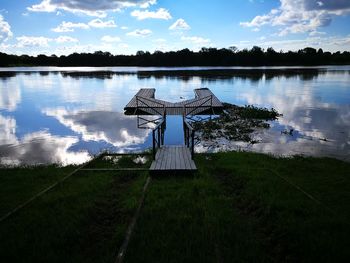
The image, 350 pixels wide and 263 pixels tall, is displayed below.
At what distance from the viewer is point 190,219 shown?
24.3ft

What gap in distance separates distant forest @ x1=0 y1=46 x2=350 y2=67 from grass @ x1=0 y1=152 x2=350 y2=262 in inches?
6190

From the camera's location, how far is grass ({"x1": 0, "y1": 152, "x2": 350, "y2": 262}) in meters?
6.02

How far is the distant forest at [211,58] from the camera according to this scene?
159 m

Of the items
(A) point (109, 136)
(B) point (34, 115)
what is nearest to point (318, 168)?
(A) point (109, 136)

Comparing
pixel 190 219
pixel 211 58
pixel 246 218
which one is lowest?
pixel 246 218

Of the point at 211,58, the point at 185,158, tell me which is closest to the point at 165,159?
the point at 185,158

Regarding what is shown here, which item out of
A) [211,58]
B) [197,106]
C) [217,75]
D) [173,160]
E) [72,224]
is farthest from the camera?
[211,58]

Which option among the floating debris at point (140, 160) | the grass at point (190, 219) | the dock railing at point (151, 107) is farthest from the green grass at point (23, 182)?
the dock railing at point (151, 107)

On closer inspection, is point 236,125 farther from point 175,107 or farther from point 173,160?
point 173,160

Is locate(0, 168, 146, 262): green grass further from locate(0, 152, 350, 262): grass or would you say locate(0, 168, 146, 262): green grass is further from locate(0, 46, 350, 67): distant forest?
locate(0, 46, 350, 67): distant forest

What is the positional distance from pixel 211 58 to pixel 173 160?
159m

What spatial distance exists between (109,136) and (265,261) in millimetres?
16049

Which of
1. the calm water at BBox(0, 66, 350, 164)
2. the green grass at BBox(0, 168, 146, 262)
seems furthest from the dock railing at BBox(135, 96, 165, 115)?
the green grass at BBox(0, 168, 146, 262)

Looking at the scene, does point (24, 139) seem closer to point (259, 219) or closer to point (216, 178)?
point (216, 178)
